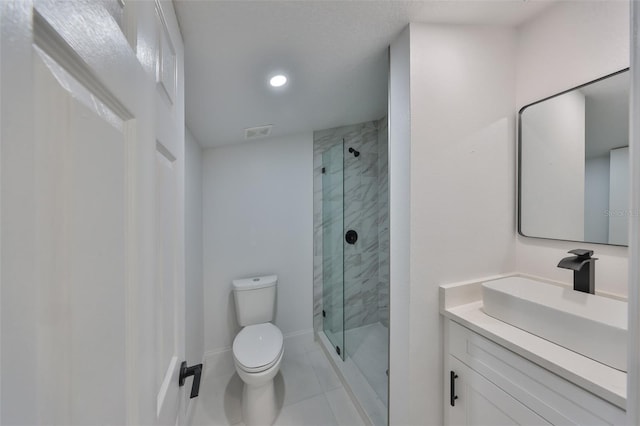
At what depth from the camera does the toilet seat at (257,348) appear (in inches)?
58.4

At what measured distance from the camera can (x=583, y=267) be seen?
0.93 m

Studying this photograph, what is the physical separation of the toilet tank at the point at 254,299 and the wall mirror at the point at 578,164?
1831 millimetres

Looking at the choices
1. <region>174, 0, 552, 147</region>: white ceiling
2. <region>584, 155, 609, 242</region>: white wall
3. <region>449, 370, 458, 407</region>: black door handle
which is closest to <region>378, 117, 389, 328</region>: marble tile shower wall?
<region>174, 0, 552, 147</region>: white ceiling

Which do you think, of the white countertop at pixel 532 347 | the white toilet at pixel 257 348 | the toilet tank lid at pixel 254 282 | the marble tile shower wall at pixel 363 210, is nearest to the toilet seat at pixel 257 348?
the white toilet at pixel 257 348

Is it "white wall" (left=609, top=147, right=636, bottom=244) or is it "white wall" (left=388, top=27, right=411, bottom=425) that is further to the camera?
"white wall" (left=388, top=27, right=411, bottom=425)

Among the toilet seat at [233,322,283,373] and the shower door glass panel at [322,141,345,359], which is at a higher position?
the shower door glass panel at [322,141,345,359]

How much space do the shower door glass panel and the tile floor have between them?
0.32 metres

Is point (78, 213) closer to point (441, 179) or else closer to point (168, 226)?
point (168, 226)

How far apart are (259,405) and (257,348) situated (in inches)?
12.3

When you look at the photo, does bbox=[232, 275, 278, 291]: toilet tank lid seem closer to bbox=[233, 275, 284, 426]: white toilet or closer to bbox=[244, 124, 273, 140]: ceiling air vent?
bbox=[233, 275, 284, 426]: white toilet

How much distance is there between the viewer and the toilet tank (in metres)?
2.03

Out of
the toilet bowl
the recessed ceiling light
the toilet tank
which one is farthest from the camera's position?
the toilet tank

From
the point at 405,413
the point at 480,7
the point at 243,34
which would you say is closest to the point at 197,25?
the point at 243,34

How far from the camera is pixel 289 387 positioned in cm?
181
